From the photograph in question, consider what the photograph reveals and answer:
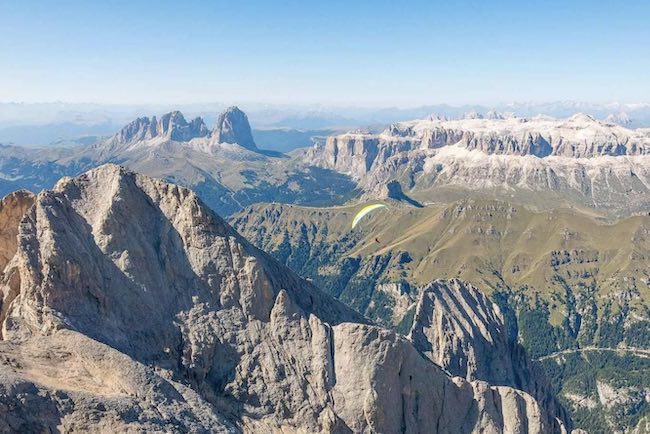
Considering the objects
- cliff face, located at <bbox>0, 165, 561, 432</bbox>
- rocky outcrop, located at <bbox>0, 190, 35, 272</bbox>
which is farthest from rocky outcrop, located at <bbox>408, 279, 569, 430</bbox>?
rocky outcrop, located at <bbox>0, 190, 35, 272</bbox>

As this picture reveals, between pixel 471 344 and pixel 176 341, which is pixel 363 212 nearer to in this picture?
pixel 471 344

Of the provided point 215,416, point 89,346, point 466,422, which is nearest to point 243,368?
point 215,416

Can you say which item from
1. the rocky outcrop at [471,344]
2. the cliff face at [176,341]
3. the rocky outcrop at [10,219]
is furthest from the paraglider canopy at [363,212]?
the rocky outcrop at [10,219]

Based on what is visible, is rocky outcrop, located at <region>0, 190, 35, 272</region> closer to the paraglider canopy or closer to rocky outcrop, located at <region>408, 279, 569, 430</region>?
the paraglider canopy

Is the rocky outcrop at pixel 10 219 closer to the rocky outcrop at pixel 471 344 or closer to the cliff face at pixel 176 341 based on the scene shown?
the cliff face at pixel 176 341

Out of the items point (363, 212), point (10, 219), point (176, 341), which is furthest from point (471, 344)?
point (10, 219)

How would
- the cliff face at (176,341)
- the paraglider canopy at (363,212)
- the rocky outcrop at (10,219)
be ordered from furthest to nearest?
the paraglider canopy at (363,212), the rocky outcrop at (10,219), the cliff face at (176,341)
